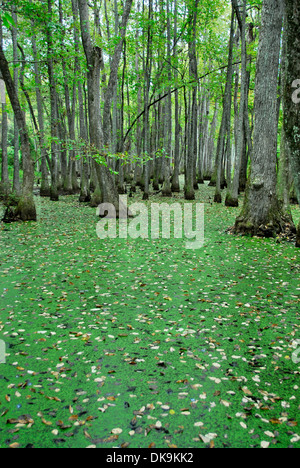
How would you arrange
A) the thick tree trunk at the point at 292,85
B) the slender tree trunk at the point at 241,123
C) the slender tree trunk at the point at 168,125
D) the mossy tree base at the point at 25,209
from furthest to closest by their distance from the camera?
the slender tree trunk at the point at 168,125, the slender tree trunk at the point at 241,123, the mossy tree base at the point at 25,209, the thick tree trunk at the point at 292,85

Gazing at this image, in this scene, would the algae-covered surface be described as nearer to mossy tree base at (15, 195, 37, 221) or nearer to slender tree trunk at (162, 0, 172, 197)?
mossy tree base at (15, 195, 37, 221)

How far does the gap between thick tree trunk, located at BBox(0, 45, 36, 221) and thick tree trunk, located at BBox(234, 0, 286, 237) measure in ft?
24.2

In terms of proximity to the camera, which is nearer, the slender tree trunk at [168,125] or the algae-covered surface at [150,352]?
the algae-covered surface at [150,352]

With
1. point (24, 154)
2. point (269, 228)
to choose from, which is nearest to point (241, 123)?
point (269, 228)

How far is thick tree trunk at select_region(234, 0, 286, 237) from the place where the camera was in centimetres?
871

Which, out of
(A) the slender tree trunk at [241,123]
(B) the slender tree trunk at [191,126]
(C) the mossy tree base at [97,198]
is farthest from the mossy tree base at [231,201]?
(C) the mossy tree base at [97,198]

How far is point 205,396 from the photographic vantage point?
2.95m

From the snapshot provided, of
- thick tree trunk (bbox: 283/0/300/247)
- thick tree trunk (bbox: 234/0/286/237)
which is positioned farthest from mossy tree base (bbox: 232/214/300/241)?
thick tree trunk (bbox: 283/0/300/247)

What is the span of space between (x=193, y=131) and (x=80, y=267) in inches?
534

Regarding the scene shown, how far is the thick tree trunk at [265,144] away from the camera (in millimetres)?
8711

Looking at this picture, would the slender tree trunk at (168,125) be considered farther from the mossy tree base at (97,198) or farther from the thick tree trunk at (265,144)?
the thick tree trunk at (265,144)

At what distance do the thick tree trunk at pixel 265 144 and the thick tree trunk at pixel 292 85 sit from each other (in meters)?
5.92

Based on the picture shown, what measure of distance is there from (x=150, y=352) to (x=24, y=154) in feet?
30.7
